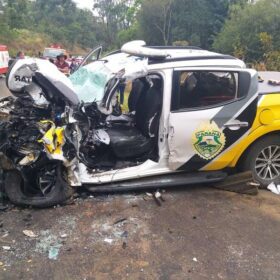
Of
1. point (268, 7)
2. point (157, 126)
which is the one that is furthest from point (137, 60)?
point (268, 7)

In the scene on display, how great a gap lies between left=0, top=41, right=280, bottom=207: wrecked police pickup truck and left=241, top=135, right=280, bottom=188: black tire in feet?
0.05

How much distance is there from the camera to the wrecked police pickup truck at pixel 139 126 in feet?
16.3

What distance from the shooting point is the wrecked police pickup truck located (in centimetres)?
498

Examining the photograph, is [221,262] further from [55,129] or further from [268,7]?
[268,7]

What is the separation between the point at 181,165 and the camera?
5578mm

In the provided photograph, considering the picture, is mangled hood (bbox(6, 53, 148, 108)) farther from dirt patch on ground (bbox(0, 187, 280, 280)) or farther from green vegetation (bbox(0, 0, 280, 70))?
green vegetation (bbox(0, 0, 280, 70))

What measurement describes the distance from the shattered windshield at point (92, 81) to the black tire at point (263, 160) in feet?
6.93

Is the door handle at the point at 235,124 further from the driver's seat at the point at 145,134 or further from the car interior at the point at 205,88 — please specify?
the driver's seat at the point at 145,134

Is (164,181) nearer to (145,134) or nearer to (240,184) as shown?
(145,134)

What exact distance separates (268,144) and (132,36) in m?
66.9

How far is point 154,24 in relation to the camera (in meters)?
62.9

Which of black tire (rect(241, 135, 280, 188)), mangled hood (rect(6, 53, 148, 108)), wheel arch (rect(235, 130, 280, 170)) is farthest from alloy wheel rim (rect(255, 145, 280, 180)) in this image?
mangled hood (rect(6, 53, 148, 108))

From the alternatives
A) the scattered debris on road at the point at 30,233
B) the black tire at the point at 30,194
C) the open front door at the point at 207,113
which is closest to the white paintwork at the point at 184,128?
the open front door at the point at 207,113

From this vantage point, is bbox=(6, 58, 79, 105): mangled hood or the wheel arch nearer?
bbox=(6, 58, 79, 105): mangled hood
